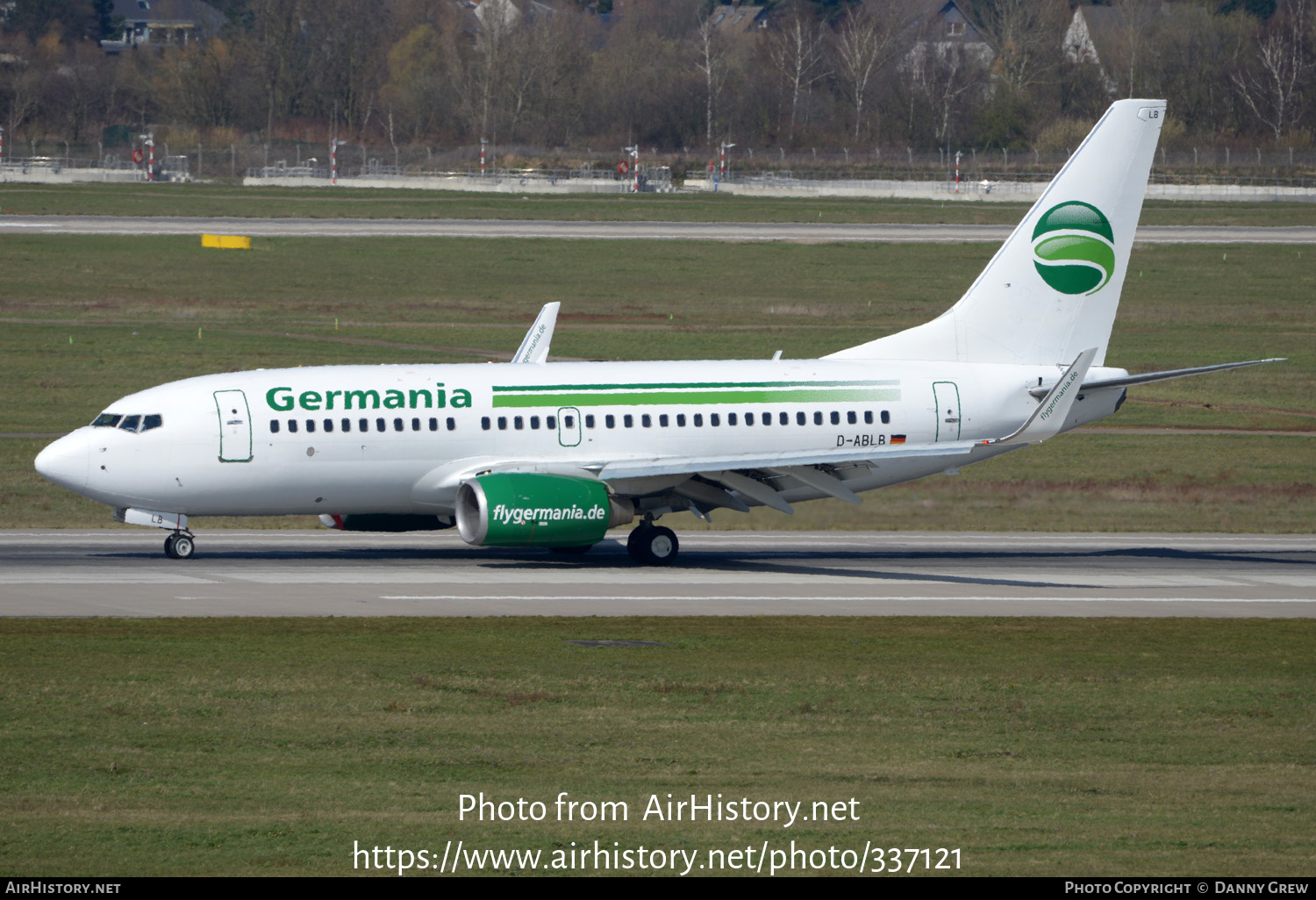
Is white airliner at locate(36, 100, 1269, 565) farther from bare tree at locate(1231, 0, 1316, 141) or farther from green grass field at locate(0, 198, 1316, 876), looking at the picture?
bare tree at locate(1231, 0, 1316, 141)

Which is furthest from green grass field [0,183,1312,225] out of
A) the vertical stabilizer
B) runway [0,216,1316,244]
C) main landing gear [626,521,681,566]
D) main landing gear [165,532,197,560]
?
main landing gear [165,532,197,560]

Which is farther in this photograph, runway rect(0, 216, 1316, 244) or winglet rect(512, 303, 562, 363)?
runway rect(0, 216, 1316, 244)

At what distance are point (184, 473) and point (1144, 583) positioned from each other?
21.8m

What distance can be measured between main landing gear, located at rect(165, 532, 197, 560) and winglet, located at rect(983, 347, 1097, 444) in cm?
1843

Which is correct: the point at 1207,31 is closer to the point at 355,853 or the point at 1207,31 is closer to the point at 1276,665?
the point at 1276,665

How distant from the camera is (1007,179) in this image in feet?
532

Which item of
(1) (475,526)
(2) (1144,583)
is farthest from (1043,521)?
(1) (475,526)

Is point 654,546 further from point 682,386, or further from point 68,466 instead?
point 68,466

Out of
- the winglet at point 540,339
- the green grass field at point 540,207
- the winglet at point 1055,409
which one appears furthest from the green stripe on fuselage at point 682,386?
the green grass field at point 540,207

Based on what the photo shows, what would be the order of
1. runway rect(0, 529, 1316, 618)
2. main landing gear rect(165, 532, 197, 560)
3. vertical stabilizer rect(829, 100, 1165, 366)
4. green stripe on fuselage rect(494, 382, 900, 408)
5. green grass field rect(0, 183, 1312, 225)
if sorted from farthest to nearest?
green grass field rect(0, 183, 1312, 225)
vertical stabilizer rect(829, 100, 1165, 366)
green stripe on fuselage rect(494, 382, 900, 408)
main landing gear rect(165, 532, 197, 560)
runway rect(0, 529, 1316, 618)

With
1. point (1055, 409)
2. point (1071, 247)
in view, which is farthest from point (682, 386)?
point (1071, 247)

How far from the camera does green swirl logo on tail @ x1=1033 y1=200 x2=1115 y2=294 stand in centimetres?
4422

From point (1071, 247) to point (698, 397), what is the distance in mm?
10611

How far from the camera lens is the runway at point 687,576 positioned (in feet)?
114
